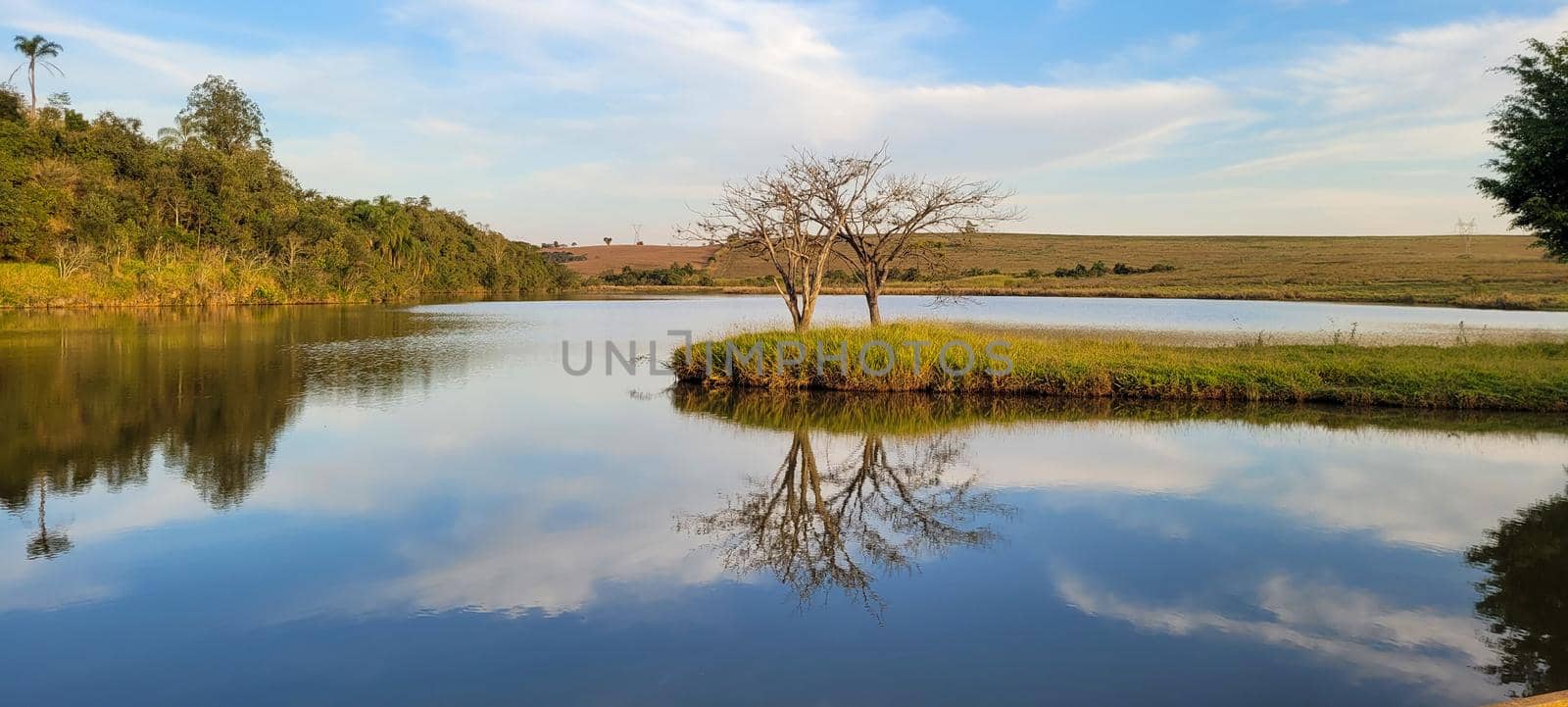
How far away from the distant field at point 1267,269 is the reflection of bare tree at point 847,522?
11.0 m

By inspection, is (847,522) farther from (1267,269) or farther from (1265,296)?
(1267,269)

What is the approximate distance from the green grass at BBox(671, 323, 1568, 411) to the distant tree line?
146ft

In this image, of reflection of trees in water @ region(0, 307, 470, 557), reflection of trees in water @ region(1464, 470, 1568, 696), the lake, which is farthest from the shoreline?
reflection of trees in water @ region(1464, 470, 1568, 696)

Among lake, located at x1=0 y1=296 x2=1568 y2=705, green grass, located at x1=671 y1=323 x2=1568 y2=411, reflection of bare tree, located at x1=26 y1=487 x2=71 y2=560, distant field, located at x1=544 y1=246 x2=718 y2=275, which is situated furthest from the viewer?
distant field, located at x1=544 y1=246 x2=718 y2=275

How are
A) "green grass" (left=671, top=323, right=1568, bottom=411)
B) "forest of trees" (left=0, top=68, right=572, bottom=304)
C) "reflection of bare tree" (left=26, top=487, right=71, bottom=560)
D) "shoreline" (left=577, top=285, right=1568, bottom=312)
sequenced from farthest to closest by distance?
"forest of trees" (left=0, top=68, right=572, bottom=304)
"shoreline" (left=577, top=285, right=1568, bottom=312)
"green grass" (left=671, top=323, right=1568, bottom=411)
"reflection of bare tree" (left=26, top=487, right=71, bottom=560)

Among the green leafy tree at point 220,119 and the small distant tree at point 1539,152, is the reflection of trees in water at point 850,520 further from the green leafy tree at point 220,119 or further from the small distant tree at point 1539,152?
the green leafy tree at point 220,119

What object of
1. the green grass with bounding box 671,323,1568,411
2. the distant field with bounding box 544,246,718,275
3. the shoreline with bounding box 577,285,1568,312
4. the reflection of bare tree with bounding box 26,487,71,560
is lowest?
the reflection of bare tree with bounding box 26,487,71,560

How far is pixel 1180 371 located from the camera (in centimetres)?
1664

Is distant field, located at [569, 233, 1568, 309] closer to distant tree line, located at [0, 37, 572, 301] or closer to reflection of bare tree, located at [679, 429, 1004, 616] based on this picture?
reflection of bare tree, located at [679, 429, 1004, 616]

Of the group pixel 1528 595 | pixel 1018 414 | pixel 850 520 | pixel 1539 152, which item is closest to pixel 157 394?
pixel 850 520

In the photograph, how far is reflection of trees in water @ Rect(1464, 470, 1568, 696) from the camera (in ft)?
17.9

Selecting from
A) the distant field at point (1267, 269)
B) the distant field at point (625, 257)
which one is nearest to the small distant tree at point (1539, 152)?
the distant field at point (1267, 269)

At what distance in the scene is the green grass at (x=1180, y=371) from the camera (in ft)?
50.8

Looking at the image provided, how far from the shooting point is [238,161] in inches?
2368
